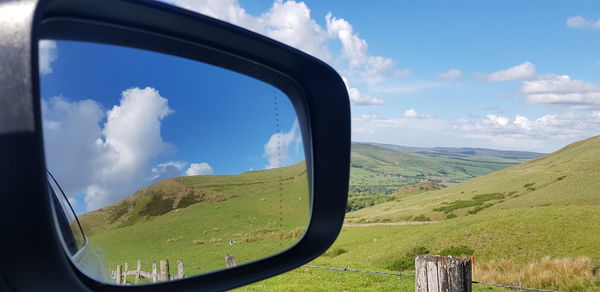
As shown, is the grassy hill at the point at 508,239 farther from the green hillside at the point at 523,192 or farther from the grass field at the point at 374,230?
the green hillside at the point at 523,192

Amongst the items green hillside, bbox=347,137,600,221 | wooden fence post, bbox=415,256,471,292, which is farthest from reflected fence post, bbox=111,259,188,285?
green hillside, bbox=347,137,600,221

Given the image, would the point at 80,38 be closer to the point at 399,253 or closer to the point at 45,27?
the point at 45,27

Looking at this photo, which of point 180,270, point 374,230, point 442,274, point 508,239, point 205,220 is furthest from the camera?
point 374,230

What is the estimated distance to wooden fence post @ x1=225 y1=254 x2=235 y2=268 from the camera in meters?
1.44

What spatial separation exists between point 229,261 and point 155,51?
532 mm

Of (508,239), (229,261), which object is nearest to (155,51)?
(229,261)

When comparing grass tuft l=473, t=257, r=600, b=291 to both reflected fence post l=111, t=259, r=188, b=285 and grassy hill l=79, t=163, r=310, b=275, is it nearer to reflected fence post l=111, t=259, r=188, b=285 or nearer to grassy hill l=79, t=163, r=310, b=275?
grassy hill l=79, t=163, r=310, b=275

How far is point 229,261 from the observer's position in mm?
1471

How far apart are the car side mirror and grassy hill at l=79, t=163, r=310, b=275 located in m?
0.04

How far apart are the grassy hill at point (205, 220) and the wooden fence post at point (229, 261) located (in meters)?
0.02

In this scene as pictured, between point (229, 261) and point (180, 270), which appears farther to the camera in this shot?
point (229, 261)

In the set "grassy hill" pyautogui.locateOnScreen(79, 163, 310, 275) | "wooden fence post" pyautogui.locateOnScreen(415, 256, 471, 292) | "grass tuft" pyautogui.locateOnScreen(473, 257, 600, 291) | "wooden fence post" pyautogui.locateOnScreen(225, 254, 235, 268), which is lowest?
"grass tuft" pyautogui.locateOnScreen(473, 257, 600, 291)

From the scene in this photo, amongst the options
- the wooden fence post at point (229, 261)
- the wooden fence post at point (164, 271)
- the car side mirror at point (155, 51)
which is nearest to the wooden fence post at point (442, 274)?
the car side mirror at point (155, 51)

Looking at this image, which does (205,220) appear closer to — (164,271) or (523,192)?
(164,271)
